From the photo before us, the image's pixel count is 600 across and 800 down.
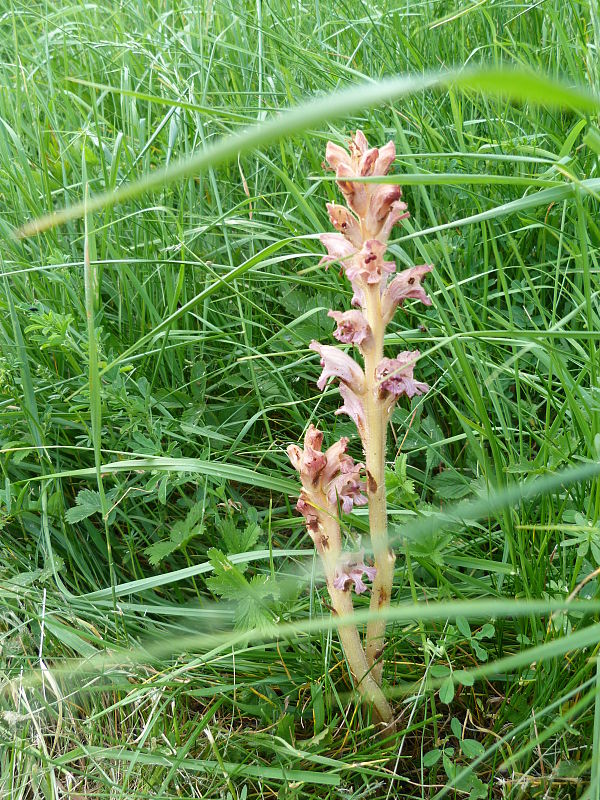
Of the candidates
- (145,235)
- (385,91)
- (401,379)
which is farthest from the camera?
(145,235)

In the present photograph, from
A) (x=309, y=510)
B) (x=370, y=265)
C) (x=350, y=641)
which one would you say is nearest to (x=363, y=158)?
(x=370, y=265)

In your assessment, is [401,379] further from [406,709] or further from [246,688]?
[246,688]

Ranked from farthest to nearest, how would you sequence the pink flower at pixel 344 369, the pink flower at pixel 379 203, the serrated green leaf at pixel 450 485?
1. the serrated green leaf at pixel 450 485
2. the pink flower at pixel 344 369
3. the pink flower at pixel 379 203

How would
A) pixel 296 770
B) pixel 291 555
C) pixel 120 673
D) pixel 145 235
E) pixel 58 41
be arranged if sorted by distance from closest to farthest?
pixel 296 770 → pixel 120 673 → pixel 291 555 → pixel 145 235 → pixel 58 41

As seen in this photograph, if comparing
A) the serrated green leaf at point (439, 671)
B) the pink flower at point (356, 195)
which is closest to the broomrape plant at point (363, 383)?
the pink flower at point (356, 195)

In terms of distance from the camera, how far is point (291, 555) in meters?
2.06

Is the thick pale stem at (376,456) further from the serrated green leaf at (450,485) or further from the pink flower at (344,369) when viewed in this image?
the serrated green leaf at (450,485)

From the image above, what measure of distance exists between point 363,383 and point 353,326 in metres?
0.12

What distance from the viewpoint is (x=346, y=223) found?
1447 millimetres

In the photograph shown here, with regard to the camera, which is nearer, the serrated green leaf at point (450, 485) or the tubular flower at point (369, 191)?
the tubular flower at point (369, 191)

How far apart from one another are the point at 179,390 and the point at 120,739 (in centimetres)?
104

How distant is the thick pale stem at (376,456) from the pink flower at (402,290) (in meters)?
0.03

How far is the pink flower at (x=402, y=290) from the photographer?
148cm

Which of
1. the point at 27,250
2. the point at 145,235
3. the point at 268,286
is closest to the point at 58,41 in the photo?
the point at 27,250
